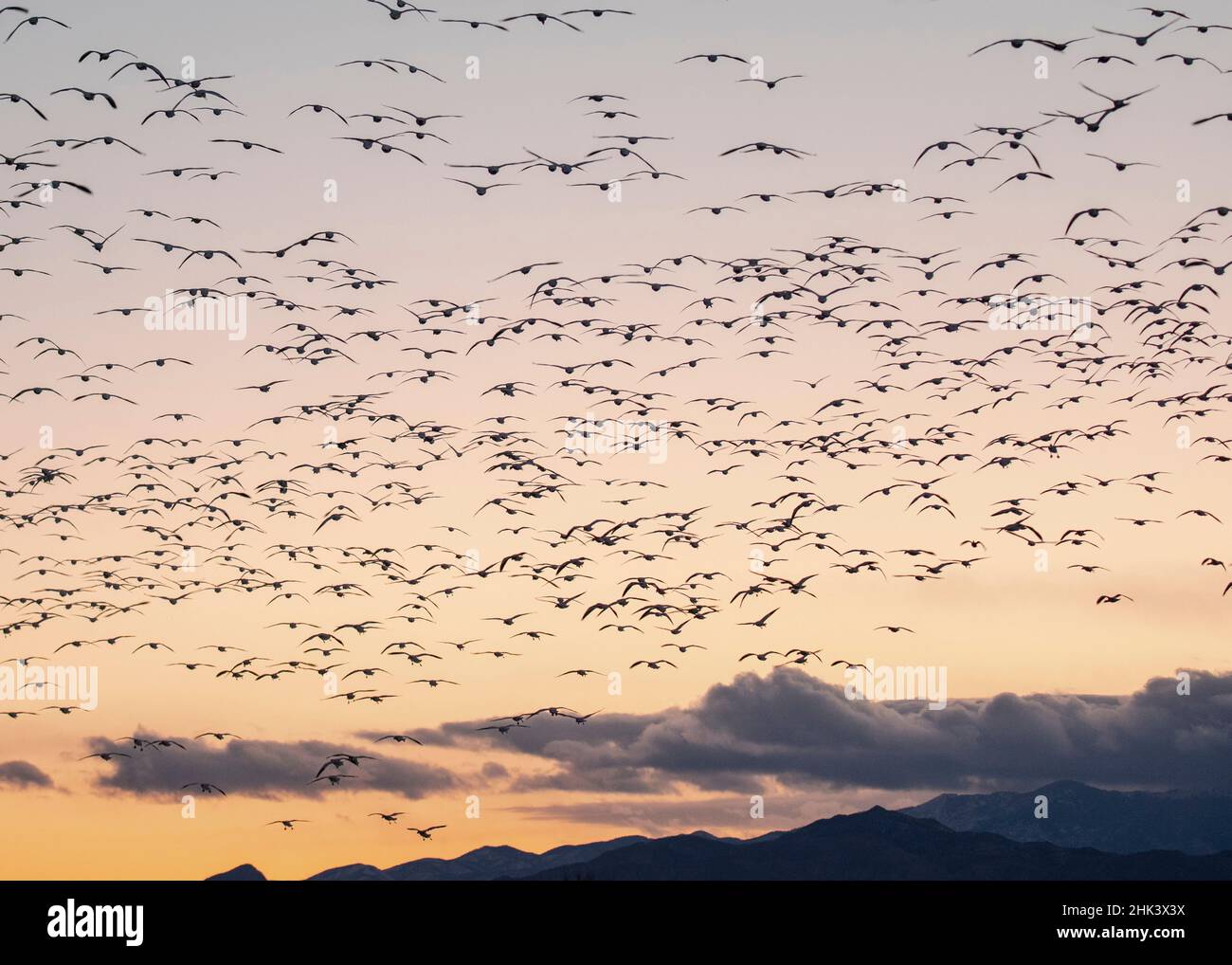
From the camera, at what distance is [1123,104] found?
61.6 metres

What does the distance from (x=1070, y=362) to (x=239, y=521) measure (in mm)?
59792
